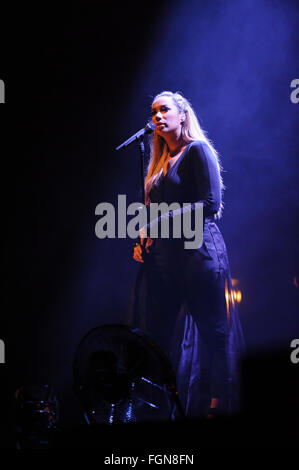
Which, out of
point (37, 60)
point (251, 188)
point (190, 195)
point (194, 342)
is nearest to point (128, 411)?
point (194, 342)

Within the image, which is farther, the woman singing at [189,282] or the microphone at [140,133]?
the microphone at [140,133]

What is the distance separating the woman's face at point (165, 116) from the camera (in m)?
3.41

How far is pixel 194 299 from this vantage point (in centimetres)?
316

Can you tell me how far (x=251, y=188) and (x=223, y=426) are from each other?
2.64 m

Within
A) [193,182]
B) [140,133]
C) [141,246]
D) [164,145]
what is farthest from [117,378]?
[140,133]

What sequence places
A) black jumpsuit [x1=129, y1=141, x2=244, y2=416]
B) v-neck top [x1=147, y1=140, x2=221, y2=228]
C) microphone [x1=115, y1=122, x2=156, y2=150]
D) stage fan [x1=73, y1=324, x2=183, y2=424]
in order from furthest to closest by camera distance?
microphone [x1=115, y1=122, x2=156, y2=150], v-neck top [x1=147, y1=140, x2=221, y2=228], black jumpsuit [x1=129, y1=141, x2=244, y2=416], stage fan [x1=73, y1=324, x2=183, y2=424]

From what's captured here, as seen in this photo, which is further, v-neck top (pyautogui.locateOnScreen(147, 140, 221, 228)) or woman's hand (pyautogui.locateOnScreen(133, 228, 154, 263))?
woman's hand (pyautogui.locateOnScreen(133, 228, 154, 263))

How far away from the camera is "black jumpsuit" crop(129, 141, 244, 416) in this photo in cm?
300

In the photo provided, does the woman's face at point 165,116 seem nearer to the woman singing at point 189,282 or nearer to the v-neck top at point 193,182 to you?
the woman singing at point 189,282

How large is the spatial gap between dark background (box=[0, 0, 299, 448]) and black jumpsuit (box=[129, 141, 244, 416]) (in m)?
0.14

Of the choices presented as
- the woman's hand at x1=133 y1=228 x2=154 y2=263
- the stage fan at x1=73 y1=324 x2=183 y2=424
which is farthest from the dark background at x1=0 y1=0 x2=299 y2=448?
the stage fan at x1=73 y1=324 x2=183 y2=424

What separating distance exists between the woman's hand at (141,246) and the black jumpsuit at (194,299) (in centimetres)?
4

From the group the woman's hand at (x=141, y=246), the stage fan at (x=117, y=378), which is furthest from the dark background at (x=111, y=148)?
the stage fan at (x=117, y=378)

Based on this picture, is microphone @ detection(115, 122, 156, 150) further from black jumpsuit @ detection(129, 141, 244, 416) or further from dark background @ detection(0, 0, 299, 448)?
→ black jumpsuit @ detection(129, 141, 244, 416)
